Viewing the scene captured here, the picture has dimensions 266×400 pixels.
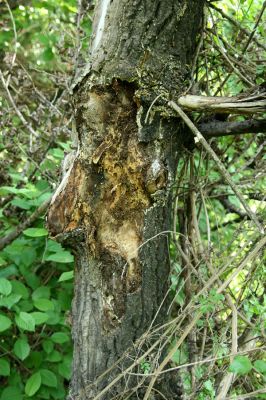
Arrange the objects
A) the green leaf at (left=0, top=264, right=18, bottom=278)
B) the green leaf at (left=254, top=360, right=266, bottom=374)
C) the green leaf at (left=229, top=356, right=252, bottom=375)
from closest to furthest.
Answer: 1. the green leaf at (left=229, top=356, right=252, bottom=375)
2. the green leaf at (left=254, top=360, right=266, bottom=374)
3. the green leaf at (left=0, top=264, right=18, bottom=278)

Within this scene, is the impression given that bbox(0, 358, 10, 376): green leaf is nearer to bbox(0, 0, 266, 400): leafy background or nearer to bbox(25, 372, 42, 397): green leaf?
bbox(0, 0, 266, 400): leafy background

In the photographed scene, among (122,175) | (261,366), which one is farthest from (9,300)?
(261,366)

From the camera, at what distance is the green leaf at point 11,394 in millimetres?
2221

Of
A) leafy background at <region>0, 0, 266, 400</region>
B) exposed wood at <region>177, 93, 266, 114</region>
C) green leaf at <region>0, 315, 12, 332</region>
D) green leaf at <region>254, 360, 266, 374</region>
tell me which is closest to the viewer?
green leaf at <region>254, 360, 266, 374</region>

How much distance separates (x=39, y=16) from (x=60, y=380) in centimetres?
257

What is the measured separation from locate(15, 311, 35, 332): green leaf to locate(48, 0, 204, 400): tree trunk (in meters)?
0.28

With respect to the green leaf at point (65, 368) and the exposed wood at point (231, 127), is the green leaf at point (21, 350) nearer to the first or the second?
the green leaf at point (65, 368)

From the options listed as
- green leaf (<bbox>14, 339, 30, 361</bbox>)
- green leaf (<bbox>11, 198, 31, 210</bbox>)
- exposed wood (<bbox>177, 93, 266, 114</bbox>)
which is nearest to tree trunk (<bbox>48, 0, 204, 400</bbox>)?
exposed wood (<bbox>177, 93, 266, 114</bbox>)

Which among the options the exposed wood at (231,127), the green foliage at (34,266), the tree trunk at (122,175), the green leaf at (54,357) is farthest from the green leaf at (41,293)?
the exposed wood at (231,127)

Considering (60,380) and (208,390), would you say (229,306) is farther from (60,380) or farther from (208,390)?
(60,380)

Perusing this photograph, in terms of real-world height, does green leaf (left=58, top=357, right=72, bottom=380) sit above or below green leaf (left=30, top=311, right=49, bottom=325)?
below

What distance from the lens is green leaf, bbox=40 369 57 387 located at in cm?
221

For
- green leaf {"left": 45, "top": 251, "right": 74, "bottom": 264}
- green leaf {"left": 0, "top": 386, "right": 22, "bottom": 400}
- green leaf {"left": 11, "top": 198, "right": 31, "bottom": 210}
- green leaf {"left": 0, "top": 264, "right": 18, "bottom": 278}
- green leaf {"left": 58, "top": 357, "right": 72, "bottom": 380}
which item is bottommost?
green leaf {"left": 0, "top": 386, "right": 22, "bottom": 400}

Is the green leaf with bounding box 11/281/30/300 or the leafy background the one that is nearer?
the leafy background
